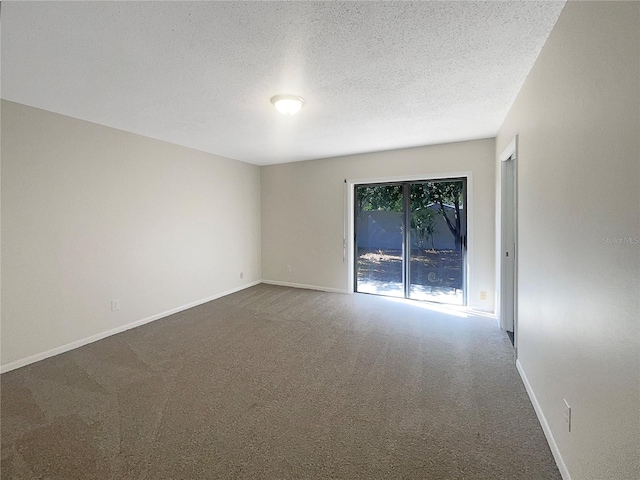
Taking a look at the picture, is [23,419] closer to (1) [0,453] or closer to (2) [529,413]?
(1) [0,453]

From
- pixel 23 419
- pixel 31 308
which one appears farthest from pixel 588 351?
pixel 31 308

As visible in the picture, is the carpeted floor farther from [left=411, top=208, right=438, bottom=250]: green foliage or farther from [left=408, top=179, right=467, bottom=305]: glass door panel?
[left=411, top=208, right=438, bottom=250]: green foliage

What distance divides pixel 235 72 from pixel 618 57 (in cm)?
216

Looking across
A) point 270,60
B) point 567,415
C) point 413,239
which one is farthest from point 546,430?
point 413,239

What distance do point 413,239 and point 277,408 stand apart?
3446 mm

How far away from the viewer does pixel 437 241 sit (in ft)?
15.0

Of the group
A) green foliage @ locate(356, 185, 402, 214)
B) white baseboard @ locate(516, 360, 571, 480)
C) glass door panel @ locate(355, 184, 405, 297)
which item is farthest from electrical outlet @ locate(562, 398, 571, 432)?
green foliage @ locate(356, 185, 402, 214)

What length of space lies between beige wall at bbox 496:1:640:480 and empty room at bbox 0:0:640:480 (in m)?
0.01

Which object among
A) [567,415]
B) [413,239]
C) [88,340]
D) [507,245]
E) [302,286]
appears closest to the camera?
[567,415]

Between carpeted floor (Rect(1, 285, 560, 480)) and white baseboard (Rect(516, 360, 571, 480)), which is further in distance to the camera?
carpeted floor (Rect(1, 285, 560, 480))

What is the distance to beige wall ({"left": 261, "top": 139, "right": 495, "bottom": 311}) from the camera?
13.5ft

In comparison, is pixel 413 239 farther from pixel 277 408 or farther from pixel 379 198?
pixel 277 408

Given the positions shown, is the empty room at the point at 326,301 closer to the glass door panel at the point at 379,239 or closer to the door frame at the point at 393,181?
the door frame at the point at 393,181

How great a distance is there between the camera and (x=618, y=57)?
1.07 meters
